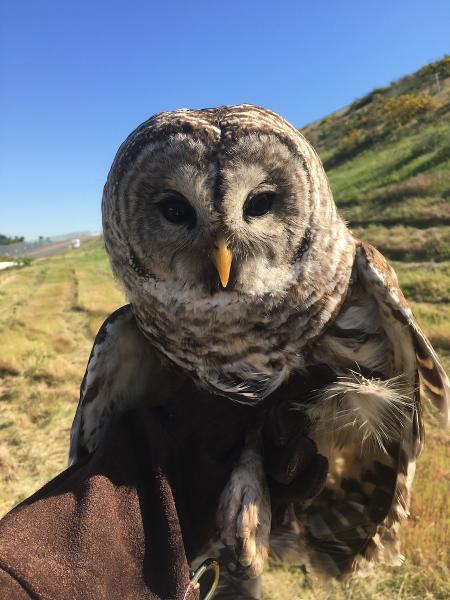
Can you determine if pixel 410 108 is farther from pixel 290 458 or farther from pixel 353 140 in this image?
pixel 290 458

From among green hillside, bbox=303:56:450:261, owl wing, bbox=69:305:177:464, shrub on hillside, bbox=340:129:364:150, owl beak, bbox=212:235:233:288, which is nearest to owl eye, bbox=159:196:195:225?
owl beak, bbox=212:235:233:288

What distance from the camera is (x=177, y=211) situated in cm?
229

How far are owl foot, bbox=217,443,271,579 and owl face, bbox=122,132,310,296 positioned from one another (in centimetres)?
91

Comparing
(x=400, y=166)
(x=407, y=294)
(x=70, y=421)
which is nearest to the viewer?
(x=70, y=421)

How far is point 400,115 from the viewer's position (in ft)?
84.9

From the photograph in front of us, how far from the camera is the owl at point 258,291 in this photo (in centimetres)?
219

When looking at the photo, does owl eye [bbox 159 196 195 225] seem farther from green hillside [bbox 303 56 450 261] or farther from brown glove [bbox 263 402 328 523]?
green hillside [bbox 303 56 450 261]

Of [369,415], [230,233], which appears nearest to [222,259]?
[230,233]

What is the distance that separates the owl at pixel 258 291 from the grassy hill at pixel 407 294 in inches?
35.7

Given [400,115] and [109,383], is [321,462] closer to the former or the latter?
[109,383]

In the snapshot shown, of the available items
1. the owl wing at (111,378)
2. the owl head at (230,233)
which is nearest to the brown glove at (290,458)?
the owl head at (230,233)

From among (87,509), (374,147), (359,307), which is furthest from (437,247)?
(374,147)

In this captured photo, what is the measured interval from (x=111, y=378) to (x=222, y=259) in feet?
3.61

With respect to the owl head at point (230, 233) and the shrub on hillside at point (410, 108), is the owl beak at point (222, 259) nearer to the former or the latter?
the owl head at point (230, 233)
